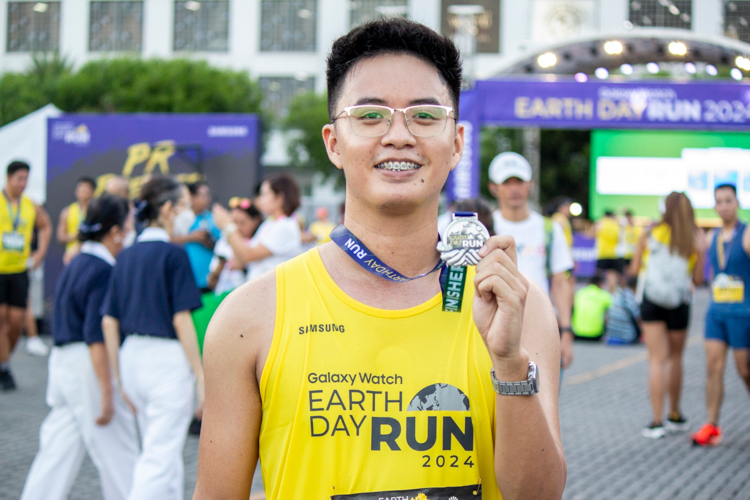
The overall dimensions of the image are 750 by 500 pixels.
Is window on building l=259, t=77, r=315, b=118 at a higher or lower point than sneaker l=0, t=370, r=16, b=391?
higher

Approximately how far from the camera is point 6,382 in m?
8.36

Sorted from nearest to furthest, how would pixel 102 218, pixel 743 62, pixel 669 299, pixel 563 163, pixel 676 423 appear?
pixel 102 218
pixel 669 299
pixel 676 423
pixel 743 62
pixel 563 163

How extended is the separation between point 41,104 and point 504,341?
132 ft

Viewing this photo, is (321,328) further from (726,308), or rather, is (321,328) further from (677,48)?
(677,48)

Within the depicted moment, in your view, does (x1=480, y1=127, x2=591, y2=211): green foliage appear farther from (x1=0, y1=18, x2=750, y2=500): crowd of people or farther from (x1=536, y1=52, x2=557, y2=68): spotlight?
(x1=0, y1=18, x2=750, y2=500): crowd of people

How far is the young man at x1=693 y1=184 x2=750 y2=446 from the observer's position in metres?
6.54

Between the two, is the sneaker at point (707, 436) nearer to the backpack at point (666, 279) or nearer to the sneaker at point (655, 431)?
the sneaker at point (655, 431)

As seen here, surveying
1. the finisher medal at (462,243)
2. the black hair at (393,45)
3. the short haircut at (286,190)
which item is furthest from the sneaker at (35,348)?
the finisher medal at (462,243)

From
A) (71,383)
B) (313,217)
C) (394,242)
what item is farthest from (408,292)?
(313,217)

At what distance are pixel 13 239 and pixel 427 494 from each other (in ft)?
26.9

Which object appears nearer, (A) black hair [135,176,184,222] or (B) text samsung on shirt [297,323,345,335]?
(B) text samsung on shirt [297,323,345,335]

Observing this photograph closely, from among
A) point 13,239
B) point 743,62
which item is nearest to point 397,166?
point 13,239

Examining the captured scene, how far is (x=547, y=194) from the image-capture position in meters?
35.4

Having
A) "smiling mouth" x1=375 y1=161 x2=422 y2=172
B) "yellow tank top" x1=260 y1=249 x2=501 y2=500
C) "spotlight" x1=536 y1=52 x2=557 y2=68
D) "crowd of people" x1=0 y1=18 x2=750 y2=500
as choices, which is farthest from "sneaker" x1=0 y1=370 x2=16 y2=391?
"spotlight" x1=536 y1=52 x2=557 y2=68
